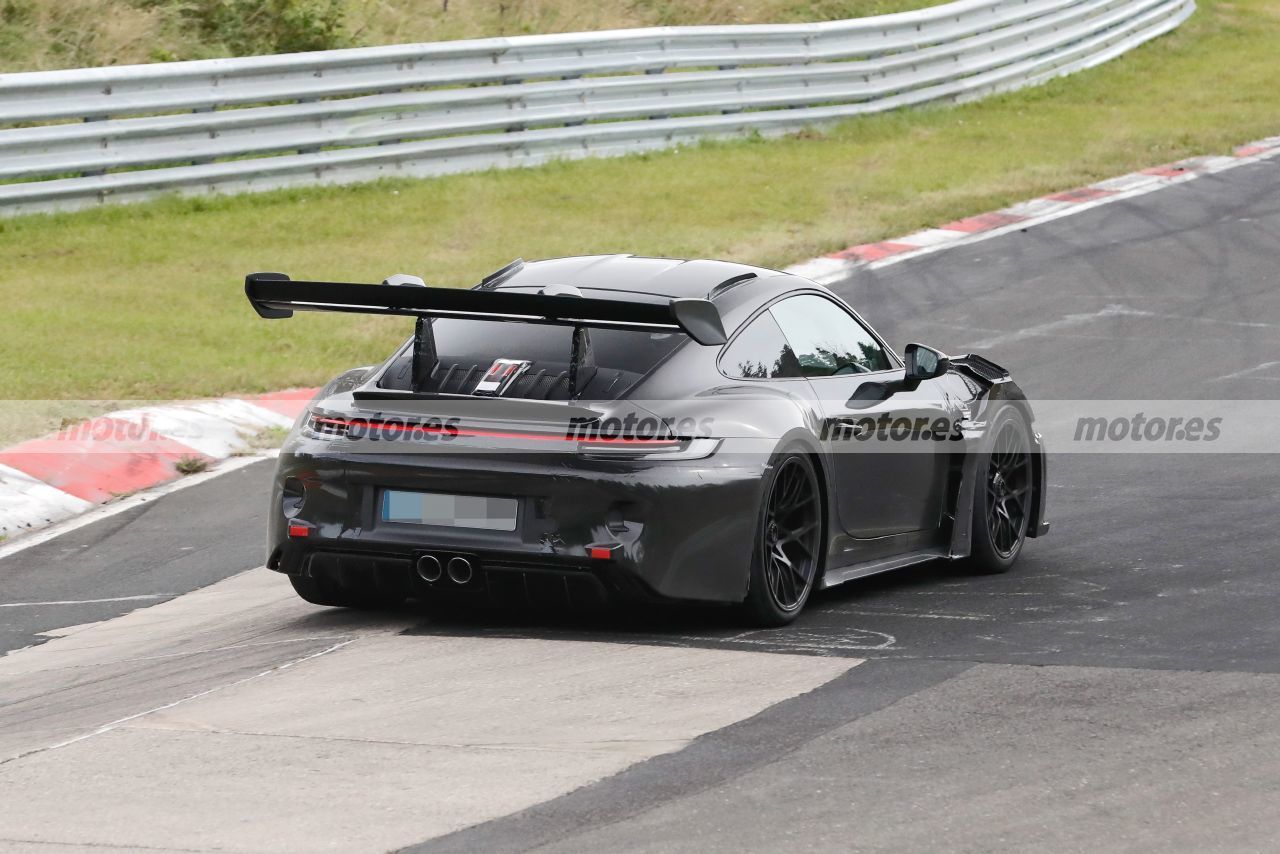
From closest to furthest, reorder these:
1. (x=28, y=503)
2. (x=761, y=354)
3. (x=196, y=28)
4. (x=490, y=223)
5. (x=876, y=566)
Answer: (x=761, y=354)
(x=876, y=566)
(x=28, y=503)
(x=490, y=223)
(x=196, y=28)

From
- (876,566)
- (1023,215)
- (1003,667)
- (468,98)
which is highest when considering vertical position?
(468,98)

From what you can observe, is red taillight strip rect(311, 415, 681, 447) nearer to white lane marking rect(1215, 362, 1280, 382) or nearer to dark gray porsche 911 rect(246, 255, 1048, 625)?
dark gray porsche 911 rect(246, 255, 1048, 625)

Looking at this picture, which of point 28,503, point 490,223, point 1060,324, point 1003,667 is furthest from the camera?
point 490,223

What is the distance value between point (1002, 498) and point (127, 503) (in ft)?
15.4

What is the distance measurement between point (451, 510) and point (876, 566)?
6.30 feet

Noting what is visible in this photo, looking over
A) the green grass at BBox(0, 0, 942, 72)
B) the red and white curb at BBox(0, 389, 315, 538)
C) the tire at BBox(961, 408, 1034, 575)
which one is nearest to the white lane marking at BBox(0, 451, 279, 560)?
the red and white curb at BBox(0, 389, 315, 538)

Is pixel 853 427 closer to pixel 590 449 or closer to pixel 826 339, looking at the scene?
pixel 826 339

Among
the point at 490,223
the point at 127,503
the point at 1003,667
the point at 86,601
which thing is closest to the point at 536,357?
the point at 1003,667

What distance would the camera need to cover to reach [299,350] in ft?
43.5

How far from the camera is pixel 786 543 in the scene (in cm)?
698

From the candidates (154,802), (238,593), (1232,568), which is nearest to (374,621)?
(238,593)

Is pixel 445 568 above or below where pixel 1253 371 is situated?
below

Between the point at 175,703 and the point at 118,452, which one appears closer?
the point at 175,703

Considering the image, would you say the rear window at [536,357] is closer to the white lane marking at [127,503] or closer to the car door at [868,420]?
the car door at [868,420]
